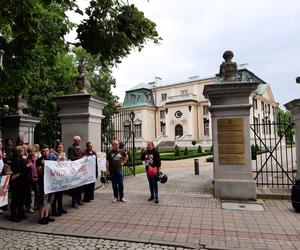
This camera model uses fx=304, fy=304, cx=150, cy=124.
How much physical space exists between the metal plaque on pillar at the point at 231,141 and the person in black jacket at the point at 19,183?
18.1ft

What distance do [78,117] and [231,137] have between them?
16.3 ft

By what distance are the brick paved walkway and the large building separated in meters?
46.3

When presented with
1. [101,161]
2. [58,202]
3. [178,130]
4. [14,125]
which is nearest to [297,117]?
[101,161]

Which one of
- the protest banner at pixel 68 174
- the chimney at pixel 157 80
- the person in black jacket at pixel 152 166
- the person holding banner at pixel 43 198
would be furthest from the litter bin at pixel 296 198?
the chimney at pixel 157 80

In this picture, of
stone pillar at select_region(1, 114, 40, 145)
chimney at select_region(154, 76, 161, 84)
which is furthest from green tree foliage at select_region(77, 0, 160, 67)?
chimney at select_region(154, 76, 161, 84)

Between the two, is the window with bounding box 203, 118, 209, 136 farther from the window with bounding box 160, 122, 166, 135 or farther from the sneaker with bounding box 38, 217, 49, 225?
the sneaker with bounding box 38, 217, 49, 225

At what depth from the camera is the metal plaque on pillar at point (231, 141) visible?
9242 mm

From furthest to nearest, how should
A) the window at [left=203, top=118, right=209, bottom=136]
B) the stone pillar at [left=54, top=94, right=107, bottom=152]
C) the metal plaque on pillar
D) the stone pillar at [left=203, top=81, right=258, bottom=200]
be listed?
1. the window at [left=203, top=118, right=209, bottom=136]
2. the stone pillar at [left=54, top=94, right=107, bottom=152]
3. the metal plaque on pillar
4. the stone pillar at [left=203, top=81, right=258, bottom=200]

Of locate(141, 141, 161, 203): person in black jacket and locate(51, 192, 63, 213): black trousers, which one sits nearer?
locate(51, 192, 63, 213): black trousers

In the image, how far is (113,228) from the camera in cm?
634

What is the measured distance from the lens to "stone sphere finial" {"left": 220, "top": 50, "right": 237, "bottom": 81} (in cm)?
961

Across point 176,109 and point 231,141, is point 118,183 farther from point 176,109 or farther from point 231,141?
point 176,109

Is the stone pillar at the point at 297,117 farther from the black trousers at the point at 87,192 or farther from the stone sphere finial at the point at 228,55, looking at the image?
the black trousers at the point at 87,192

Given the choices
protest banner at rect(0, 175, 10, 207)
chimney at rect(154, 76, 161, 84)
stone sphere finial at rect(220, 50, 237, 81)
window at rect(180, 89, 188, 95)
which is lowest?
protest banner at rect(0, 175, 10, 207)
